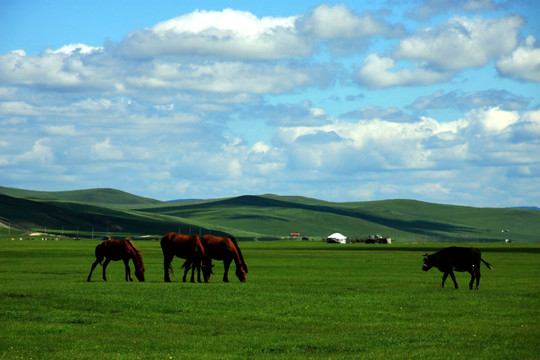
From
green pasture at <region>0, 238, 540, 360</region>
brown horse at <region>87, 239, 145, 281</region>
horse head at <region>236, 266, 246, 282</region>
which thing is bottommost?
green pasture at <region>0, 238, 540, 360</region>

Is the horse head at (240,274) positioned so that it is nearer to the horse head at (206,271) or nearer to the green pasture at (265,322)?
the horse head at (206,271)

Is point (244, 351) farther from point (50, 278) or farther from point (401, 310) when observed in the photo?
point (50, 278)

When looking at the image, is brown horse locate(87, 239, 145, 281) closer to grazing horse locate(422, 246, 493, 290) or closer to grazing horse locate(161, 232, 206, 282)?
grazing horse locate(161, 232, 206, 282)

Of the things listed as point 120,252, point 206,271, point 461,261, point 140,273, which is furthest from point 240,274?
point 461,261

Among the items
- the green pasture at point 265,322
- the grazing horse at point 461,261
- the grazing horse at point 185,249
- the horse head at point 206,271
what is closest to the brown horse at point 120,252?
the grazing horse at point 185,249

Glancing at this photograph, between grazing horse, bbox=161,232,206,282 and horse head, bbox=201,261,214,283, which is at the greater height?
grazing horse, bbox=161,232,206,282

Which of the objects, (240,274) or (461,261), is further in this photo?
(240,274)

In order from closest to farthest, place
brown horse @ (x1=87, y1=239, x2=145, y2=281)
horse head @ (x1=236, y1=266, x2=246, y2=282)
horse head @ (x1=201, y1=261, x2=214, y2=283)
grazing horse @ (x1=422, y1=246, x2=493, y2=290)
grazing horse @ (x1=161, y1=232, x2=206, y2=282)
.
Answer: grazing horse @ (x1=422, y1=246, x2=493, y2=290), horse head @ (x1=201, y1=261, x2=214, y2=283), horse head @ (x1=236, y1=266, x2=246, y2=282), grazing horse @ (x1=161, y1=232, x2=206, y2=282), brown horse @ (x1=87, y1=239, x2=145, y2=281)

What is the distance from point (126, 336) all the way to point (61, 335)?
2145 millimetres

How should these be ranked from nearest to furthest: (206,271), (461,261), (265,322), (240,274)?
(265,322) < (461,261) < (206,271) < (240,274)

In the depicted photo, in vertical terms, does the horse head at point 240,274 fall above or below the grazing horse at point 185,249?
below

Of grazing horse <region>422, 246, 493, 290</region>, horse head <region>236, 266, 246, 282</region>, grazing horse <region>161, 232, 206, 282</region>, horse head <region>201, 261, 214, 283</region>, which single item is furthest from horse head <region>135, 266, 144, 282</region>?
grazing horse <region>422, 246, 493, 290</region>

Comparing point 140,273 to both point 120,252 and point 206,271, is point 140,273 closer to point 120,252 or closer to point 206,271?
point 120,252

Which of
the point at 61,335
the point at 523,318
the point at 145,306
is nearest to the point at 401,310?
the point at 523,318
